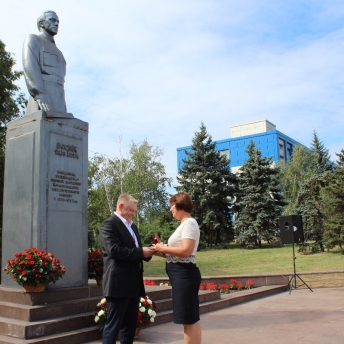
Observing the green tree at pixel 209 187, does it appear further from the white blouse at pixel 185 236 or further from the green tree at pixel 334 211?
the white blouse at pixel 185 236

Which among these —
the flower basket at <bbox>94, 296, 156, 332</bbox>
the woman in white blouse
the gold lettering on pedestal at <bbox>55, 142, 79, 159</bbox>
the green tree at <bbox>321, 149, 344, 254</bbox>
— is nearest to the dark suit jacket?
the woman in white blouse

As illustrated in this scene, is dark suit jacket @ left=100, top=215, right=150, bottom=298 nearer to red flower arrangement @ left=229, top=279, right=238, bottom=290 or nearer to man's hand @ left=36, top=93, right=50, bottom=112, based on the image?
man's hand @ left=36, top=93, right=50, bottom=112

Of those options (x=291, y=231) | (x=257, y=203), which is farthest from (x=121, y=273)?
(x=257, y=203)

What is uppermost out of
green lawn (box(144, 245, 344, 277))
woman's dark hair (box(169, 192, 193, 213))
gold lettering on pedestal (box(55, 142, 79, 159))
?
gold lettering on pedestal (box(55, 142, 79, 159))

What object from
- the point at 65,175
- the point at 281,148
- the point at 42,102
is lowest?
the point at 65,175

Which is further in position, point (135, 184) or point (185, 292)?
point (135, 184)

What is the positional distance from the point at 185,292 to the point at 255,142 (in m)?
48.0

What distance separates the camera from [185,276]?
3475 millimetres

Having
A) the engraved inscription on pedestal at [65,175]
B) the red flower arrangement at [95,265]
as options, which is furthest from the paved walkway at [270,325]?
the engraved inscription on pedestal at [65,175]

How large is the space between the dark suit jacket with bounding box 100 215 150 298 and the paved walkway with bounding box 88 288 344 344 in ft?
5.54

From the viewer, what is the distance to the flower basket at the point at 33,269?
476 centimetres

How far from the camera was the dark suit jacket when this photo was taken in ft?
11.3

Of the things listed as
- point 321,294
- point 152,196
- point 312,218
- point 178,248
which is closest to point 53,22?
point 178,248

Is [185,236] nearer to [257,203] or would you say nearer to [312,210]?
[312,210]
